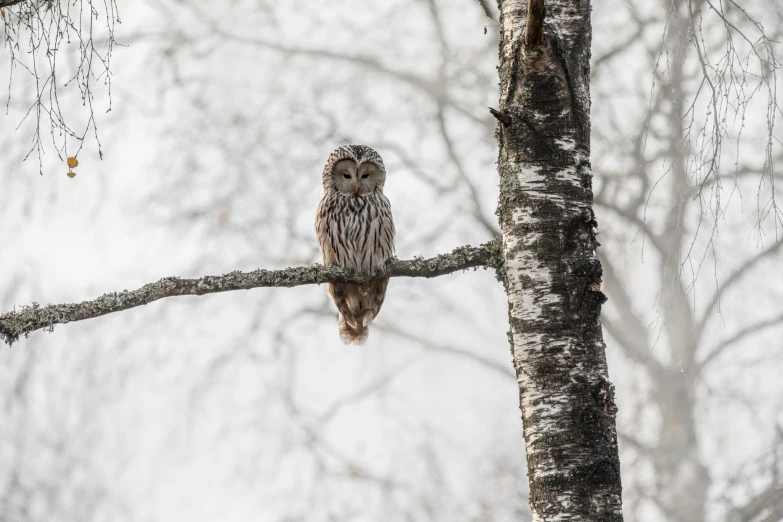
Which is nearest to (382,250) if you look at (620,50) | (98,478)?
(620,50)

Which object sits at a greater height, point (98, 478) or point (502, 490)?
point (98, 478)

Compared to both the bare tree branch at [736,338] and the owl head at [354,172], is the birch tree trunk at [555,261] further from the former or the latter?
the bare tree branch at [736,338]

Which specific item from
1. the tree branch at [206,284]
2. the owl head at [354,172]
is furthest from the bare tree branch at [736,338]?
the tree branch at [206,284]

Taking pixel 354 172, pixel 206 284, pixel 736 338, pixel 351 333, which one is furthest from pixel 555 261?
pixel 736 338

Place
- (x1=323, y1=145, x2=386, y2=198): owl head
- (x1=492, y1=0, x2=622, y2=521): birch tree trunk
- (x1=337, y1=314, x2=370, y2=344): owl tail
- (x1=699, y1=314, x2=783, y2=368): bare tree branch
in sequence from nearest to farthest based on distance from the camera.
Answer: (x1=492, y1=0, x2=622, y2=521): birch tree trunk, (x1=337, y1=314, x2=370, y2=344): owl tail, (x1=323, y1=145, x2=386, y2=198): owl head, (x1=699, y1=314, x2=783, y2=368): bare tree branch

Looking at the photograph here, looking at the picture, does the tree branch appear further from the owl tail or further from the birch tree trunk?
the owl tail

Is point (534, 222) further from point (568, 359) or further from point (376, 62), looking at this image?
point (376, 62)

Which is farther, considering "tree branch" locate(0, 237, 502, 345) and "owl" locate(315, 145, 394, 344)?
"owl" locate(315, 145, 394, 344)

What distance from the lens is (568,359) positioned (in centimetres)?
261

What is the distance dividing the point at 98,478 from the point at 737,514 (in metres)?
11.0

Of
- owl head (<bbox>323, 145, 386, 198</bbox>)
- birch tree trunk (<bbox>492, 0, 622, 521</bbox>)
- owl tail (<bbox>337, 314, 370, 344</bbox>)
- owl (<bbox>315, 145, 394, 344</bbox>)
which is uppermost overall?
owl head (<bbox>323, 145, 386, 198</bbox>)

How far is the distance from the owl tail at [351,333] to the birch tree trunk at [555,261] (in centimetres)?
230

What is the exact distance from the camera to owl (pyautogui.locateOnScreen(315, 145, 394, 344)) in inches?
188

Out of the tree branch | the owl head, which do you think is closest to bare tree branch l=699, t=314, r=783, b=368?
the owl head
